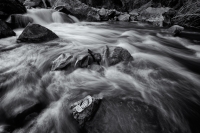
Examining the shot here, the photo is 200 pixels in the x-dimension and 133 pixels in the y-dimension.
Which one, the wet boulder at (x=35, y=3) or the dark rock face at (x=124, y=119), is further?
the wet boulder at (x=35, y=3)

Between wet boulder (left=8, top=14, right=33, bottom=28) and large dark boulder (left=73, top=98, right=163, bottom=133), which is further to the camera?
wet boulder (left=8, top=14, right=33, bottom=28)

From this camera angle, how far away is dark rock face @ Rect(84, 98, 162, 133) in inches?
84.4

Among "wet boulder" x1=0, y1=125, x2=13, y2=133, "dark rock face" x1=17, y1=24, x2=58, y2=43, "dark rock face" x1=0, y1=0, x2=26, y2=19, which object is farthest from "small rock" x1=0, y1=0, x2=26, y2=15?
"wet boulder" x1=0, y1=125, x2=13, y2=133

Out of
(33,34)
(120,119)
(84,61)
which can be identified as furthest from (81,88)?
(33,34)

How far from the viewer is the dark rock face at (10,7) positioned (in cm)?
780

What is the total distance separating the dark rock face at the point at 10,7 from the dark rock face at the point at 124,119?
345 inches

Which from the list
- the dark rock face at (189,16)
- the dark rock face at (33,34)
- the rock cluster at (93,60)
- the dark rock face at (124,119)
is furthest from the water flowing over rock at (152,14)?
the dark rock face at (124,119)

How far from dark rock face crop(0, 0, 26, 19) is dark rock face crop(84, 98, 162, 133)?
8.77 meters

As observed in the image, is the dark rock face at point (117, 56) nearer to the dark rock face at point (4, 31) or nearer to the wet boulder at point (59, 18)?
the dark rock face at point (4, 31)

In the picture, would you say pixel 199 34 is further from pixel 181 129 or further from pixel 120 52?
pixel 181 129

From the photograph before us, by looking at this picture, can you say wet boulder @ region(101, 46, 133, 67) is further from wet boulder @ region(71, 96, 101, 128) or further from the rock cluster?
wet boulder @ region(71, 96, 101, 128)

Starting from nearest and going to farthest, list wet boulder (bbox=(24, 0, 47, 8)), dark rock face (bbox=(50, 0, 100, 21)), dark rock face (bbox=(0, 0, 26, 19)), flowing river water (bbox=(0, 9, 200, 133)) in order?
flowing river water (bbox=(0, 9, 200, 133)) < dark rock face (bbox=(0, 0, 26, 19)) < dark rock face (bbox=(50, 0, 100, 21)) < wet boulder (bbox=(24, 0, 47, 8))

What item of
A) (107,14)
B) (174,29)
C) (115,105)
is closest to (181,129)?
(115,105)

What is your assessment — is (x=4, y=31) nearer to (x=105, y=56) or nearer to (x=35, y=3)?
(x=105, y=56)
